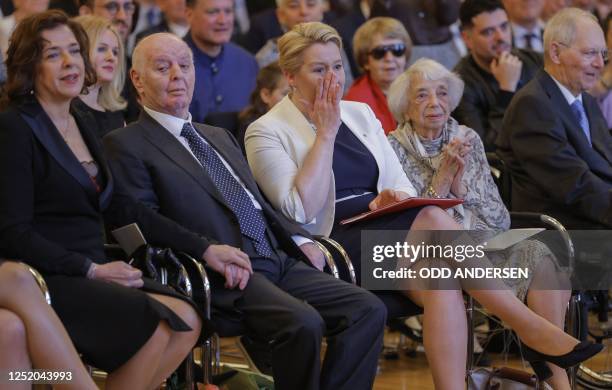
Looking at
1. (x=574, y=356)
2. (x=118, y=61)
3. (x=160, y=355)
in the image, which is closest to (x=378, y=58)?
(x=118, y=61)

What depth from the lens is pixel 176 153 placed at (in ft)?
13.6

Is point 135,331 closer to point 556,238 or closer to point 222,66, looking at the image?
point 556,238

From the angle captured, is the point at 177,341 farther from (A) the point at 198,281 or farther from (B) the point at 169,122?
(B) the point at 169,122

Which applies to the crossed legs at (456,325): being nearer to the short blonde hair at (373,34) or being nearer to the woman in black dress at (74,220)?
the woman in black dress at (74,220)

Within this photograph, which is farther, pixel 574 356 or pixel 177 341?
pixel 574 356

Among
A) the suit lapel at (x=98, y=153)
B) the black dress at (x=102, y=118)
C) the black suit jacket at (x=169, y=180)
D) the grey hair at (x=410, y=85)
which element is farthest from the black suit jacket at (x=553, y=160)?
the suit lapel at (x=98, y=153)

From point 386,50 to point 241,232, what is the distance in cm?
212

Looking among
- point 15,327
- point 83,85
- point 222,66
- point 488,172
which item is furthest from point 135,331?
point 222,66

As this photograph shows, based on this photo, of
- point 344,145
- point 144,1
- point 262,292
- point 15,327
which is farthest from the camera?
point 144,1

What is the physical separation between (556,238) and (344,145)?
93 centimetres

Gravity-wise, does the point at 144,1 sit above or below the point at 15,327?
above

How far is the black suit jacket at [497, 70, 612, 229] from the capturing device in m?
4.88

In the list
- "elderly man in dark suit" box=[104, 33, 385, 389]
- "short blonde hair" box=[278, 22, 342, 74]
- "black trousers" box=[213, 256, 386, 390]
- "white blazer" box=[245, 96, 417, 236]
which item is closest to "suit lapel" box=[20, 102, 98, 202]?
"elderly man in dark suit" box=[104, 33, 385, 389]

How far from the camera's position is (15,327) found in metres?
3.34
